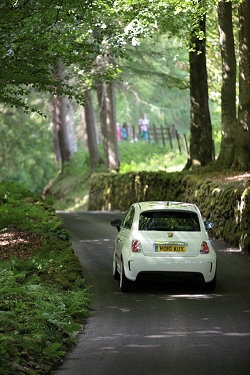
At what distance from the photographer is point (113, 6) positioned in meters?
24.2

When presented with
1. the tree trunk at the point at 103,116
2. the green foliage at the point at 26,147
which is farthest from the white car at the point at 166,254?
the green foliage at the point at 26,147

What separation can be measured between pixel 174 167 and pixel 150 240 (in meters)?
34.5

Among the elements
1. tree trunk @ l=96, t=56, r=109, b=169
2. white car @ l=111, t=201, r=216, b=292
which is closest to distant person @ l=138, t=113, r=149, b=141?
tree trunk @ l=96, t=56, r=109, b=169

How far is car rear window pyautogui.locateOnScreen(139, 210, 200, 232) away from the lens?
15.6m

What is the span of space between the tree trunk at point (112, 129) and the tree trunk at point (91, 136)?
222 centimetres

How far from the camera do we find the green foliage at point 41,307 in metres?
9.70

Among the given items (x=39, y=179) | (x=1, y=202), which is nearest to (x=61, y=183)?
(x=39, y=179)

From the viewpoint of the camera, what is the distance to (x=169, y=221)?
15797 mm

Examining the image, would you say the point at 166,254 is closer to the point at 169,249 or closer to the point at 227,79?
the point at 169,249

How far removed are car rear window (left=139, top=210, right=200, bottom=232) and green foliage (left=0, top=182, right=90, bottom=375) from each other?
1637mm

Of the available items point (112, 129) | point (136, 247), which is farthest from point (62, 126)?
point (136, 247)

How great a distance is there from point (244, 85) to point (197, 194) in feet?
12.8

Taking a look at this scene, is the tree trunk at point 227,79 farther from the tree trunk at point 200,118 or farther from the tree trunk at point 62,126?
the tree trunk at point 62,126

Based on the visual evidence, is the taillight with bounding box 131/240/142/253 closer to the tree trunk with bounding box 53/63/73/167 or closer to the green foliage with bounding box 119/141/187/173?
the green foliage with bounding box 119/141/187/173
